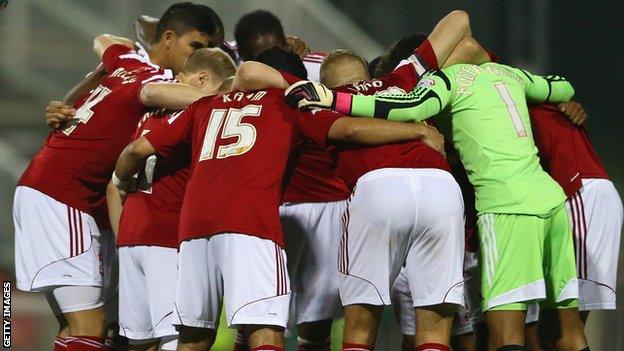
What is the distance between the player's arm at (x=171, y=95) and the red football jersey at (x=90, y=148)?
0.29m

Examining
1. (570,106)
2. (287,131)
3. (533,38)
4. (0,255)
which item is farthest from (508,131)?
(0,255)

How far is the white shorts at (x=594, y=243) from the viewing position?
6.06 m

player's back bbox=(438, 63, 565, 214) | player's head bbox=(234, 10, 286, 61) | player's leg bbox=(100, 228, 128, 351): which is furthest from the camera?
player's head bbox=(234, 10, 286, 61)

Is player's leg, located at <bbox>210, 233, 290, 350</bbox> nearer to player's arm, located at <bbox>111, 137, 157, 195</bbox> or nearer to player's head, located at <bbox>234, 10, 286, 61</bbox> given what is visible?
player's arm, located at <bbox>111, 137, 157, 195</bbox>

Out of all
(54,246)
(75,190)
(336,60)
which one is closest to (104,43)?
(75,190)

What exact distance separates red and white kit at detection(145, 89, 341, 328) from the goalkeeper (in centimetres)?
17

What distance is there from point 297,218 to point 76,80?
4.12 m

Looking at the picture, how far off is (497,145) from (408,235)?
633 millimetres

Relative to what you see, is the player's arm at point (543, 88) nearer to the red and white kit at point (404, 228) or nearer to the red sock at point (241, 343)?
the red and white kit at point (404, 228)

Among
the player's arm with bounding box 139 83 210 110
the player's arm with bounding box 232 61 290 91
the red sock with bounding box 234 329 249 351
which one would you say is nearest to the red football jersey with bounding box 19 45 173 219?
the player's arm with bounding box 139 83 210 110

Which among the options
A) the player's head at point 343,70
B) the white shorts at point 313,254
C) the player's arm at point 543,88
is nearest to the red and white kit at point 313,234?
the white shorts at point 313,254

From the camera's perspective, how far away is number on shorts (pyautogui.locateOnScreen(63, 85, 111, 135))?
6.34 metres

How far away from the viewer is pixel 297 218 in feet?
20.4

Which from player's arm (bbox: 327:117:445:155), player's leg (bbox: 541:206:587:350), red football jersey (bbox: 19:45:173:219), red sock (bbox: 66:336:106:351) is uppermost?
player's arm (bbox: 327:117:445:155)
